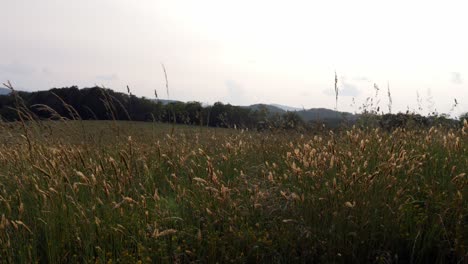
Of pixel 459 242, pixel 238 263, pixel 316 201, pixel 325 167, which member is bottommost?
pixel 238 263

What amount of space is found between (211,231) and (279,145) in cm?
301

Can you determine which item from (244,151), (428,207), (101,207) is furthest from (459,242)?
(244,151)

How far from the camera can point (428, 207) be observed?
311 cm

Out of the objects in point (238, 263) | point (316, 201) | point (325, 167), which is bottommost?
point (238, 263)

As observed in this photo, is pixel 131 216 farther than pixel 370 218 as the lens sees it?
Yes

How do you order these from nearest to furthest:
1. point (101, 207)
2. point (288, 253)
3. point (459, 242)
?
point (459, 242) < point (288, 253) < point (101, 207)

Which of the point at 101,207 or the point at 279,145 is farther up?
the point at 279,145

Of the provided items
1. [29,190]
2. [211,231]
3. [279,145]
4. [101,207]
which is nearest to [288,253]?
[211,231]

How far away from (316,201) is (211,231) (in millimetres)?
886

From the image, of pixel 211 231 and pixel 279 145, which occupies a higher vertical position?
pixel 279 145

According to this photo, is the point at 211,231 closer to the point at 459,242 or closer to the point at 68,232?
the point at 68,232

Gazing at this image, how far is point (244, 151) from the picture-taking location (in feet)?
18.3

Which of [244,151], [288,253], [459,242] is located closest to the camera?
[459,242]

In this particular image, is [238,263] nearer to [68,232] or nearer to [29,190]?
[68,232]
